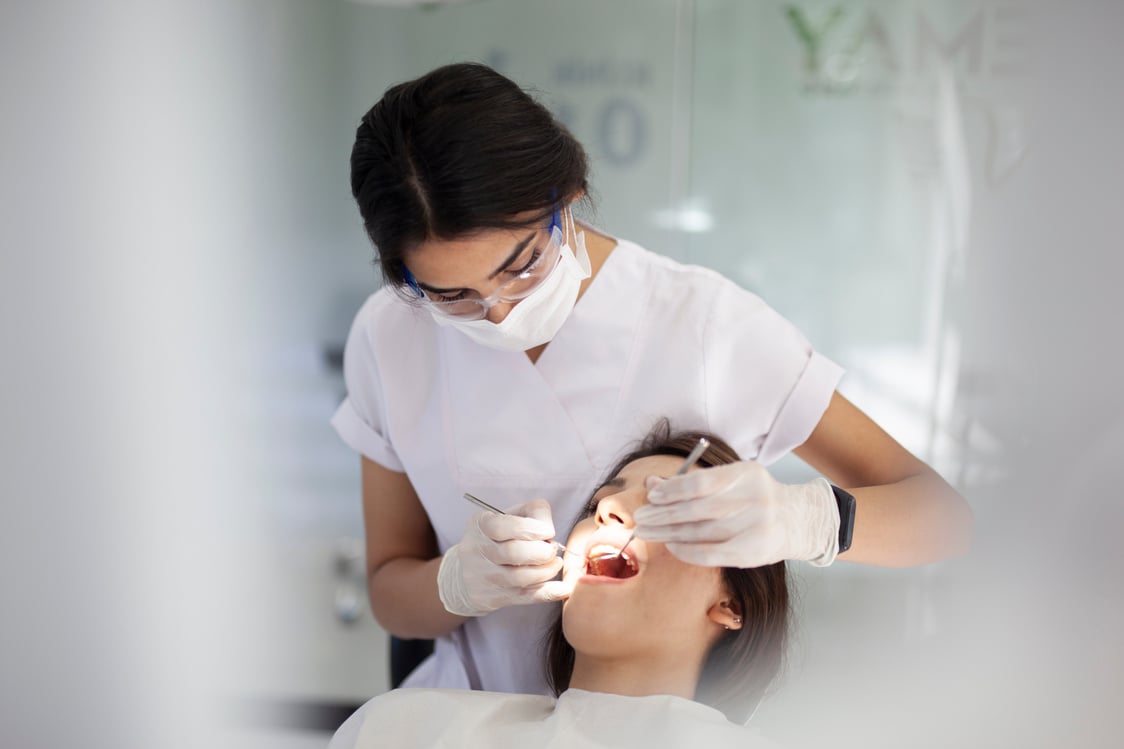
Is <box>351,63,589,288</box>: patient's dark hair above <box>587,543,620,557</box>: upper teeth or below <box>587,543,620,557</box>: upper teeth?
above

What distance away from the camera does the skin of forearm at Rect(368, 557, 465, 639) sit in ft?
4.70

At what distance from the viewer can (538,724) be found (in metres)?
1.25

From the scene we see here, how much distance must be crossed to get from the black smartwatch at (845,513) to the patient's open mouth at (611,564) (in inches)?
11.6

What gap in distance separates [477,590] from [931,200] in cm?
158

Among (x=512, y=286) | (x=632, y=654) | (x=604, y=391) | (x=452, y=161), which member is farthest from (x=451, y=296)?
(x=632, y=654)

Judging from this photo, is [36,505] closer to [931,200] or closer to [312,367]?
[312,367]

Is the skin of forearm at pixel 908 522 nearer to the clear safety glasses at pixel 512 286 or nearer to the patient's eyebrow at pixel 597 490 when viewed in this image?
the patient's eyebrow at pixel 597 490

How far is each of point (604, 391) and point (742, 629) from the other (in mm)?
418

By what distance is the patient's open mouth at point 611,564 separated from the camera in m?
1.27

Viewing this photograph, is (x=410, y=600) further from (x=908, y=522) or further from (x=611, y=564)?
(x=908, y=522)

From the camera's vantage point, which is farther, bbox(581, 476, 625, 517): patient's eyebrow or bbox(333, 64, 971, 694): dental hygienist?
bbox(581, 476, 625, 517): patient's eyebrow

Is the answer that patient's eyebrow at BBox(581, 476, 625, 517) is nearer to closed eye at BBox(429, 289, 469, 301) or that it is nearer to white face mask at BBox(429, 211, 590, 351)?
white face mask at BBox(429, 211, 590, 351)

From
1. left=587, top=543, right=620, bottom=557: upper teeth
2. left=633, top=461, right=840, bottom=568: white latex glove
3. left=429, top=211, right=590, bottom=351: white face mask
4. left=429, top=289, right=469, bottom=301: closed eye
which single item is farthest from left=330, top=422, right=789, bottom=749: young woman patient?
left=429, top=289, right=469, bottom=301: closed eye

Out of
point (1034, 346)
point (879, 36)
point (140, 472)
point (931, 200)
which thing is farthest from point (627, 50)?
point (140, 472)
